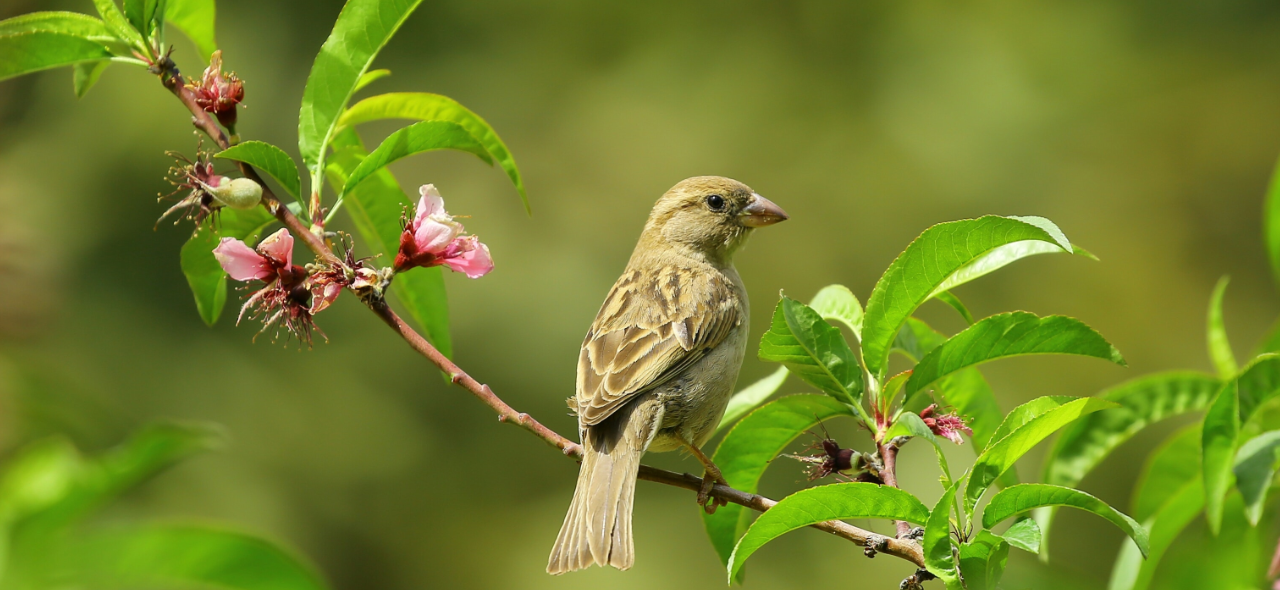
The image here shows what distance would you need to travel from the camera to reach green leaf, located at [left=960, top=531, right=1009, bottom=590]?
7.10 ft

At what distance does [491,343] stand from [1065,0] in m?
8.61

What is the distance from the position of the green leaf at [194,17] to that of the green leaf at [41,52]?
304mm

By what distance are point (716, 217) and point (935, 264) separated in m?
2.32

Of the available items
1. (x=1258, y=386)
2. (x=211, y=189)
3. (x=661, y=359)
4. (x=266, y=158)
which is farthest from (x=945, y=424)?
(x=211, y=189)

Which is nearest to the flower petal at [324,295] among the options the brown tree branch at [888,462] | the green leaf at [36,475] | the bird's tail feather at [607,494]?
the green leaf at [36,475]

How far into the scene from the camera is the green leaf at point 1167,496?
3043 mm

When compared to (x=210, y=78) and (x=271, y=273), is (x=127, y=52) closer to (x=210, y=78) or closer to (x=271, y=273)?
(x=210, y=78)

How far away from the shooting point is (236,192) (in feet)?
8.50

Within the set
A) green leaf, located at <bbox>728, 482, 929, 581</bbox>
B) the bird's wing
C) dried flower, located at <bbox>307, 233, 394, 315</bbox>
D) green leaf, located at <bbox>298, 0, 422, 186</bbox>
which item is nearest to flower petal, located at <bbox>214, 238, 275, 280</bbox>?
dried flower, located at <bbox>307, 233, 394, 315</bbox>

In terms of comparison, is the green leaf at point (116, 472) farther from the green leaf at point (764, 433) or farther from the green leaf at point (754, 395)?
the green leaf at point (754, 395)

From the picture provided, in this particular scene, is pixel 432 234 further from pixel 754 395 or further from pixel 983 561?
pixel 983 561

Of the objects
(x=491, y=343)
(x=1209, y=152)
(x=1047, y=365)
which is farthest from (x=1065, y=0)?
(x=491, y=343)

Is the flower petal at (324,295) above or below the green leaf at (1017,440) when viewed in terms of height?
above

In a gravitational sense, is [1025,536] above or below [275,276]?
below
